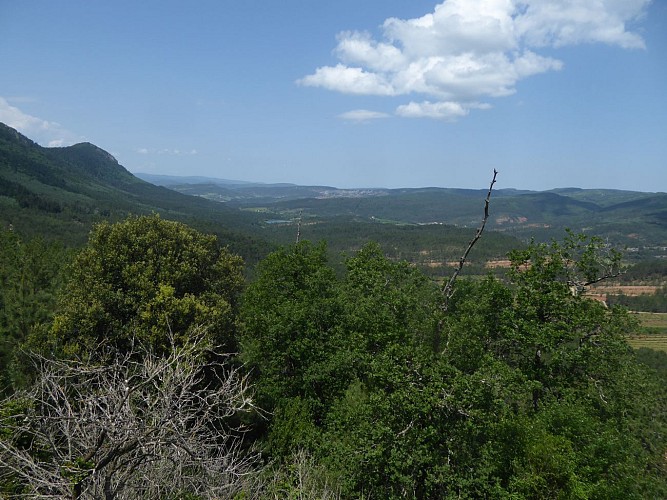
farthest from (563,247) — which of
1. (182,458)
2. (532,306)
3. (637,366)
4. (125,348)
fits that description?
(125,348)

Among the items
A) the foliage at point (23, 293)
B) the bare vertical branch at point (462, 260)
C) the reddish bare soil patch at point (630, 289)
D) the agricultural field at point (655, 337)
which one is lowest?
the agricultural field at point (655, 337)

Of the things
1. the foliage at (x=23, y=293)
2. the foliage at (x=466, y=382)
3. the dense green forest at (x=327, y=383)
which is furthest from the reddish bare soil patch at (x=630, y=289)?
the foliage at (x=23, y=293)

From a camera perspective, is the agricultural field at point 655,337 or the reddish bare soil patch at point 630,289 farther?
the reddish bare soil patch at point 630,289

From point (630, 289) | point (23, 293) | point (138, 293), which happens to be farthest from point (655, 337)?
point (23, 293)

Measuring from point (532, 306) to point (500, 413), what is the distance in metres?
4.03

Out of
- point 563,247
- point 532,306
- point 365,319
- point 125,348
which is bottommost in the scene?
point 125,348

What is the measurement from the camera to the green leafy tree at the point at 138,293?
16.7m

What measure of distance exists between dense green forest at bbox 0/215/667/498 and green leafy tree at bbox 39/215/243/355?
9cm

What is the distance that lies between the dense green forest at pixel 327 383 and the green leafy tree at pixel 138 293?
0.09 m

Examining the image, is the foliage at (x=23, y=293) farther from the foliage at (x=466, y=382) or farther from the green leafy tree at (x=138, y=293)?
the foliage at (x=466, y=382)

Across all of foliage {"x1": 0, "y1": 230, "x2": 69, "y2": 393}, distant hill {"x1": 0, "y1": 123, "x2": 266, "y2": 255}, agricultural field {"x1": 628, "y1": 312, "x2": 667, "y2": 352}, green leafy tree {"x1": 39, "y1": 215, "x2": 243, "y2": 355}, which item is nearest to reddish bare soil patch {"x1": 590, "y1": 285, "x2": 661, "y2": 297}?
agricultural field {"x1": 628, "y1": 312, "x2": 667, "y2": 352}

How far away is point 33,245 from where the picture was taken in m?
27.0

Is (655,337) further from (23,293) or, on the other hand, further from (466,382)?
(23,293)

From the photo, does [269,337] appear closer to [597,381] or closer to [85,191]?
[597,381]
